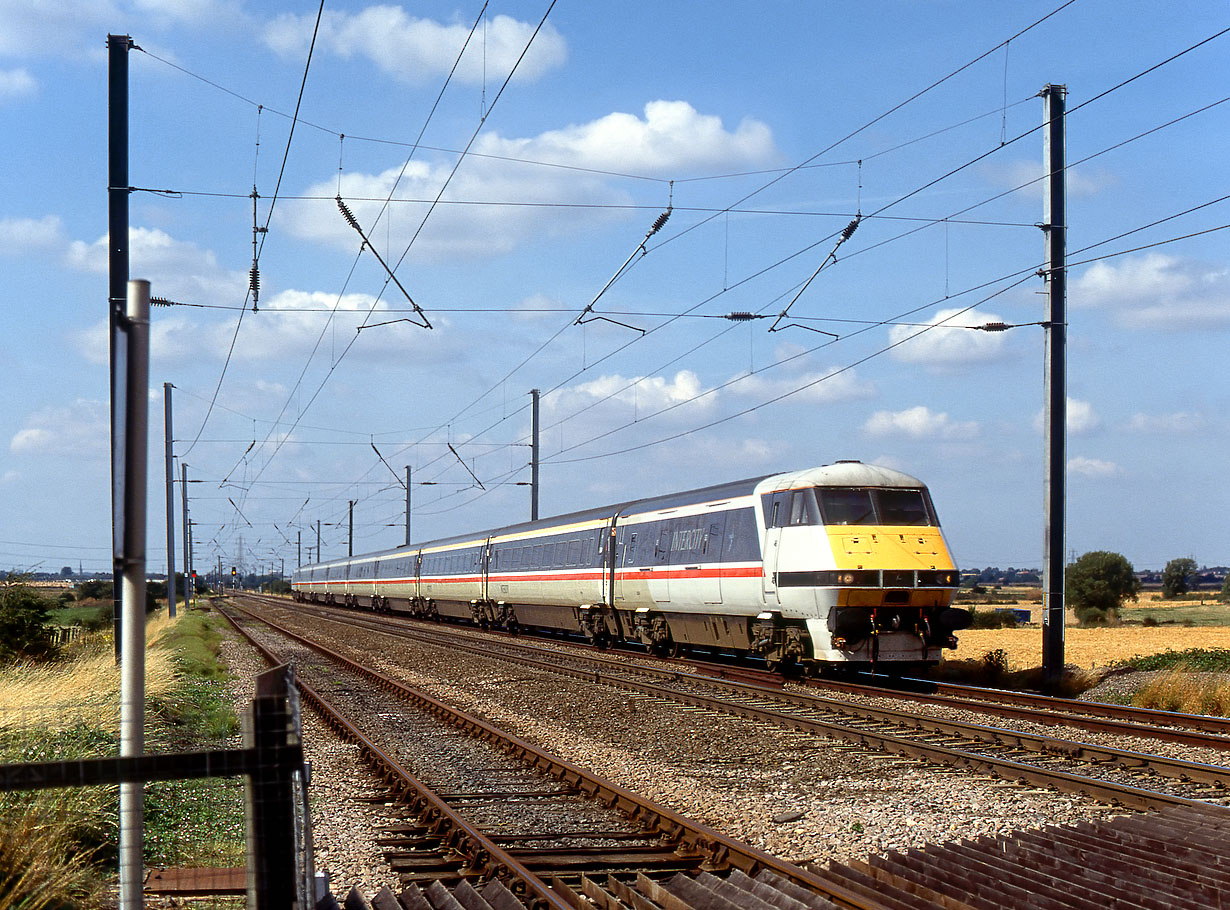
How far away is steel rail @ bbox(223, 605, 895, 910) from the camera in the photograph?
6445mm

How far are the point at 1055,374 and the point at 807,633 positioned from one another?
19.3 ft

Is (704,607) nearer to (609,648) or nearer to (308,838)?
(609,648)

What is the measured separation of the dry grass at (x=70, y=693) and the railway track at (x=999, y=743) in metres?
7.20

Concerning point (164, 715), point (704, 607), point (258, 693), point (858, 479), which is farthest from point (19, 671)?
point (258, 693)

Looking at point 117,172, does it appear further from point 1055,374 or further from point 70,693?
point 1055,374

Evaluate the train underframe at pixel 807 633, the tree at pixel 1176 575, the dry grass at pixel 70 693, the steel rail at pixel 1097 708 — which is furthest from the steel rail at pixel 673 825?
the tree at pixel 1176 575

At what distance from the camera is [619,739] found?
13031 mm

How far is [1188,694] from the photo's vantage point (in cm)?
1561

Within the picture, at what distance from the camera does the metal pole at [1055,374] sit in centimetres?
1847

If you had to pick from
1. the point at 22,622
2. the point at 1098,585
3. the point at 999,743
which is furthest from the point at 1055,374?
the point at 1098,585

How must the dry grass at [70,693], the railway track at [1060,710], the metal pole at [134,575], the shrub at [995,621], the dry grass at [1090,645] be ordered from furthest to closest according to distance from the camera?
the shrub at [995,621] → the dry grass at [1090,645] → the railway track at [1060,710] → the dry grass at [70,693] → the metal pole at [134,575]

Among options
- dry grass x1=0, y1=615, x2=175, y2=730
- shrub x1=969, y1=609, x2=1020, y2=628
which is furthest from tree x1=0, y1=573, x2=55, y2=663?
shrub x1=969, y1=609, x2=1020, y2=628

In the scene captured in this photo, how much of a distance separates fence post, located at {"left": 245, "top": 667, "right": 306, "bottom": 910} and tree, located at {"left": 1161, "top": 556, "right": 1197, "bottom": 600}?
4271 inches

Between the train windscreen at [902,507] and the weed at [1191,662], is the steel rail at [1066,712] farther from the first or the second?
the weed at [1191,662]
